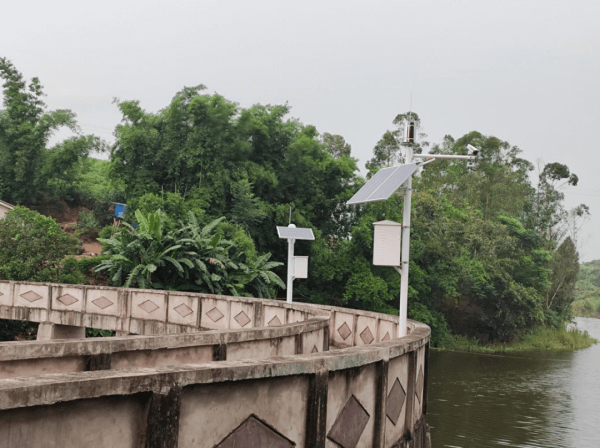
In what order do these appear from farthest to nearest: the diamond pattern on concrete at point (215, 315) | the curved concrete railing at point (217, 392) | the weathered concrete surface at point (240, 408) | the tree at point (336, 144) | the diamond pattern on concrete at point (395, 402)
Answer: the tree at point (336, 144) < the diamond pattern on concrete at point (215, 315) < the diamond pattern on concrete at point (395, 402) < the weathered concrete surface at point (240, 408) < the curved concrete railing at point (217, 392)

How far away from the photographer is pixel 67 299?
18.9 metres

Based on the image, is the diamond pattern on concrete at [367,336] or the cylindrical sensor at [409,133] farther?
the diamond pattern on concrete at [367,336]

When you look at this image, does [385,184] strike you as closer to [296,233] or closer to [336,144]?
[296,233]

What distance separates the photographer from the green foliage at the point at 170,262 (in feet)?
75.4

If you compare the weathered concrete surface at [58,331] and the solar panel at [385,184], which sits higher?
the solar panel at [385,184]

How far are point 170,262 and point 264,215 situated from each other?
35.5 feet

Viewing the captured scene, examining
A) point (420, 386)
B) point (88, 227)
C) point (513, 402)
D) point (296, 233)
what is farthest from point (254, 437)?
point (88, 227)

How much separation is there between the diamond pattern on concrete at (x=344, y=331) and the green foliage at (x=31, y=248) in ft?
50.9

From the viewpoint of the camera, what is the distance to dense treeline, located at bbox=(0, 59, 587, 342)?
Result: 87.4 feet

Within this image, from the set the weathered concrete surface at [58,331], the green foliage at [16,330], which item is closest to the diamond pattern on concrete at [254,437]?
the weathered concrete surface at [58,331]

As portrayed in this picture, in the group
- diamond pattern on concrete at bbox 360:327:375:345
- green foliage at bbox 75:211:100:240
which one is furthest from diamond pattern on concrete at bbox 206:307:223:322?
green foliage at bbox 75:211:100:240

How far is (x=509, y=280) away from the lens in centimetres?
4234

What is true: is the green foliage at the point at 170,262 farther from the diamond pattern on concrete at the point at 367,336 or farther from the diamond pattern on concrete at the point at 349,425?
the diamond pattern on concrete at the point at 349,425

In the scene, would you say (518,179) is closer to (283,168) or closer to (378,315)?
(283,168)
